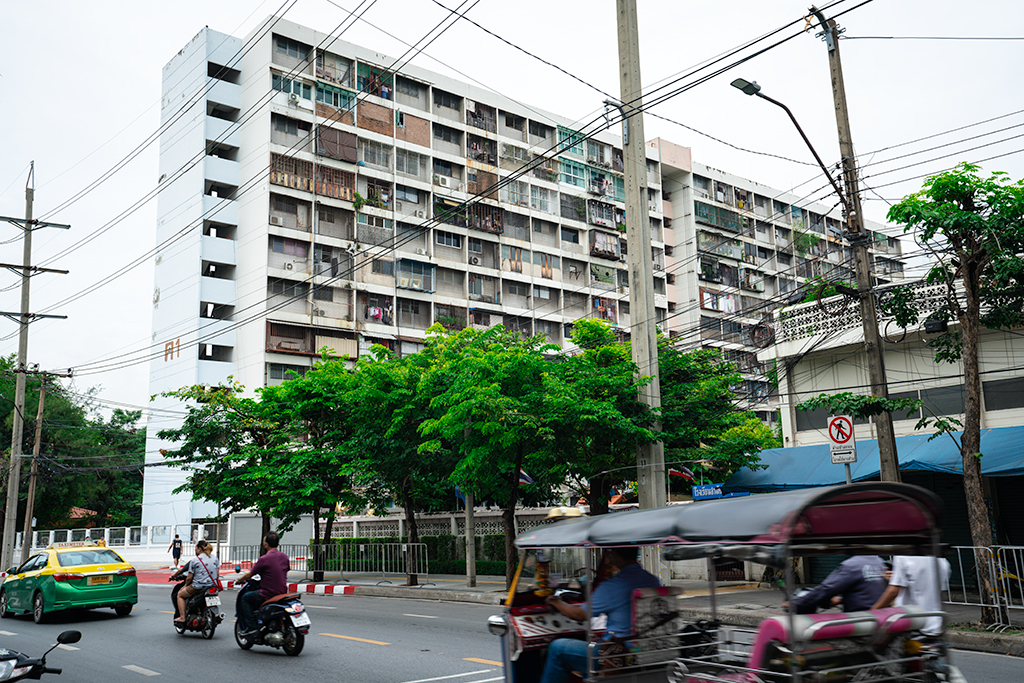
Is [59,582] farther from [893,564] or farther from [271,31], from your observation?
[271,31]

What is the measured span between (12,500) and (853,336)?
1205 inches

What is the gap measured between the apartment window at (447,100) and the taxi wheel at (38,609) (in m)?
43.9

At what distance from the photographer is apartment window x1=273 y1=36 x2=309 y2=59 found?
1898 inches

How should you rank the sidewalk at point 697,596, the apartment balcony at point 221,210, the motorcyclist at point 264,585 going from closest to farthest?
the sidewalk at point 697,596 → the motorcyclist at point 264,585 → the apartment balcony at point 221,210

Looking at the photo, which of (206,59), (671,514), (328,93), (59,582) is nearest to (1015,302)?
(671,514)

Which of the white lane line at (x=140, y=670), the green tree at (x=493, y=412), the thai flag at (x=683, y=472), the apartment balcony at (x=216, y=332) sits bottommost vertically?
the white lane line at (x=140, y=670)

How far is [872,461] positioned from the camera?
18234 millimetres

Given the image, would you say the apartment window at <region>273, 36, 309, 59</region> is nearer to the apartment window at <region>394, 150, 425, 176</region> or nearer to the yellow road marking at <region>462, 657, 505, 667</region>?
the apartment window at <region>394, 150, 425, 176</region>

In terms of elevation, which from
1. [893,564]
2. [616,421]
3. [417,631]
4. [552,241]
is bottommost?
[417,631]

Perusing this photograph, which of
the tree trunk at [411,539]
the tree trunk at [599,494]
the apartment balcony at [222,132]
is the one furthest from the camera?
the apartment balcony at [222,132]

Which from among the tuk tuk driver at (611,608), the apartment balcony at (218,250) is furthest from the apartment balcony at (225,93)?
the tuk tuk driver at (611,608)

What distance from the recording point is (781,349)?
22.5m

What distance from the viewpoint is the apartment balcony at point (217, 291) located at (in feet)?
152

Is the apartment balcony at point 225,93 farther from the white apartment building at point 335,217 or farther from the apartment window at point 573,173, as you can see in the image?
the apartment window at point 573,173
